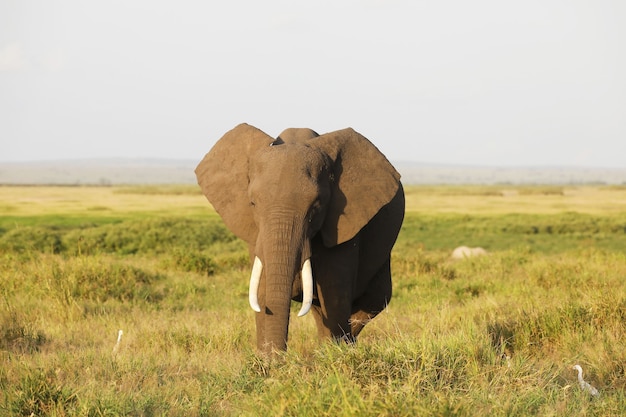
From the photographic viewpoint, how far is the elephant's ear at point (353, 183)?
636 cm

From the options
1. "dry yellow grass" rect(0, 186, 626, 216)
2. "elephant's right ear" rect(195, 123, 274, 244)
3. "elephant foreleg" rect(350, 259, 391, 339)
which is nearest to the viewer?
"elephant's right ear" rect(195, 123, 274, 244)

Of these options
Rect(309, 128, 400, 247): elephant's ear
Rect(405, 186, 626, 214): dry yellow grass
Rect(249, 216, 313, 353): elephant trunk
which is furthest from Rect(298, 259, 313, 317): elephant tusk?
Rect(405, 186, 626, 214): dry yellow grass

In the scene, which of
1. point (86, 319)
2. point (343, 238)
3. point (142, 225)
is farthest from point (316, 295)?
point (142, 225)

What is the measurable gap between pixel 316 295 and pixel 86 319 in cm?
393

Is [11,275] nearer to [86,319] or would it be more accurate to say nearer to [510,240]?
[86,319]

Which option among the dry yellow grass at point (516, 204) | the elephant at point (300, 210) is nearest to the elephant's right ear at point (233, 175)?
the elephant at point (300, 210)

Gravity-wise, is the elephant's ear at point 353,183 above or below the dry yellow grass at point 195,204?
above

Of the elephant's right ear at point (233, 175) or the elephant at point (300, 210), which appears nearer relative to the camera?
the elephant at point (300, 210)

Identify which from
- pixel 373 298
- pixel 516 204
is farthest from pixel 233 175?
pixel 516 204

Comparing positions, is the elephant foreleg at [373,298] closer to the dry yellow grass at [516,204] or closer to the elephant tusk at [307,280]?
the elephant tusk at [307,280]

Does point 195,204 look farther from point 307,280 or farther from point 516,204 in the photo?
point 307,280

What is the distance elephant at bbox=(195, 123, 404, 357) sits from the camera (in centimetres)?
593

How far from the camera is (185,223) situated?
1212 inches

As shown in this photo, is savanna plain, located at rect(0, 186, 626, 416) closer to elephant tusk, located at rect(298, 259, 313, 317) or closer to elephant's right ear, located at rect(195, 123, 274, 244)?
elephant tusk, located at rect(298, 259, 313, 317)
